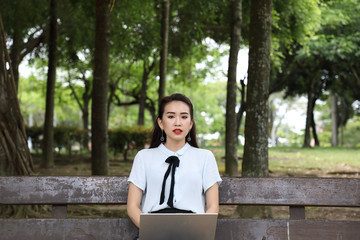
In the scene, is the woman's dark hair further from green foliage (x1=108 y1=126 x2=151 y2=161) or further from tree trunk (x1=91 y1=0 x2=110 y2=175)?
green foliage (x1=108 y1=126 x2=151 y2=161)

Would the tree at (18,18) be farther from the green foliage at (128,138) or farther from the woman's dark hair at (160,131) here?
the woman's dark hair at (160,131)

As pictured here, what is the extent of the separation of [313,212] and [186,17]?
29.0 feet

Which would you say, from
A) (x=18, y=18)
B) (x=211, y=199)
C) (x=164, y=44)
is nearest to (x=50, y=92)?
(x=18, y=18)

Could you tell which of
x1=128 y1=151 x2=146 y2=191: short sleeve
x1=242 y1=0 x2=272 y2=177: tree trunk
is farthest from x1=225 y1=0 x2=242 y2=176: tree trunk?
x1=128 y1=151 x2=146 y2=191: short sleeve

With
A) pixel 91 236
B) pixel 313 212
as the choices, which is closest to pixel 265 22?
pixel 313 212

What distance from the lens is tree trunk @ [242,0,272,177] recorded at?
6.59 metres

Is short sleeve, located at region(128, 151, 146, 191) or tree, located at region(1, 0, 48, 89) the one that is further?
Result: tree, located at region(1, 0, 48, 89)

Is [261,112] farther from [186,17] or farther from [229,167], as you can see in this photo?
[186,17]

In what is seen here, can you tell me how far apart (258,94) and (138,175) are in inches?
146

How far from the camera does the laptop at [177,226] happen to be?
271 centimetres

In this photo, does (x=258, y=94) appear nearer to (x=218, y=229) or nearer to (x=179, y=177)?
(x=218, y=229)

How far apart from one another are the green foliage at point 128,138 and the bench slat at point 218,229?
13208 millimetres

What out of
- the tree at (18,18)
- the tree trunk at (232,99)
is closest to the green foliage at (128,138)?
the tree at (18,18)

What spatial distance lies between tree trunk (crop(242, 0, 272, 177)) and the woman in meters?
3.38
